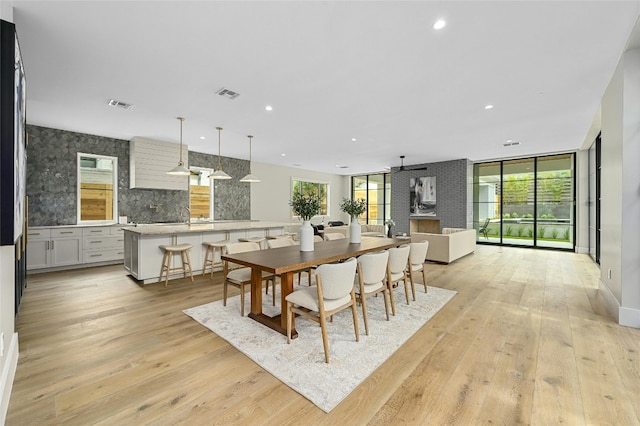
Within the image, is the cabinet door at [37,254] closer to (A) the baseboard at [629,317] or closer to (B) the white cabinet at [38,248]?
(B) the white cabinet at [38,248]

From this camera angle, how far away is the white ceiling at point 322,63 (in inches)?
88.7

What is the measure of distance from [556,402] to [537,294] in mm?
2762

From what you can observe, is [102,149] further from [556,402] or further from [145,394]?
[556,402]

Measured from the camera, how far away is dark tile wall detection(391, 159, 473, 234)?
8.69 m

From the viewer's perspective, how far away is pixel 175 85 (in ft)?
11.6

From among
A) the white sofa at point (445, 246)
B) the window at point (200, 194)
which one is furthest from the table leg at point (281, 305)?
the window at point (200, 194)

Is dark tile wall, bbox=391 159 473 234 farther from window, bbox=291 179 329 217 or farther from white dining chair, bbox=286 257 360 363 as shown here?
white dining chair, bbox=286 257 360 363

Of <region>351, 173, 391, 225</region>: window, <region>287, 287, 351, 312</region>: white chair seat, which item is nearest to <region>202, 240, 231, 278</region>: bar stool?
<region>287, 287, 351, 312</region>: white chair seat

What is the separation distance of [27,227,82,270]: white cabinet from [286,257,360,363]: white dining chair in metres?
5.34

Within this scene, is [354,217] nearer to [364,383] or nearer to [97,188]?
[364,383]

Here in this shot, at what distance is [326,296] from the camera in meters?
2.42

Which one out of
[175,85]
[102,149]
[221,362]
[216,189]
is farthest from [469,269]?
[102,149]

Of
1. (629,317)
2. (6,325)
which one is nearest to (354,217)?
(629,317)

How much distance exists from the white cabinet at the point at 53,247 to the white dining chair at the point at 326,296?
534cm
